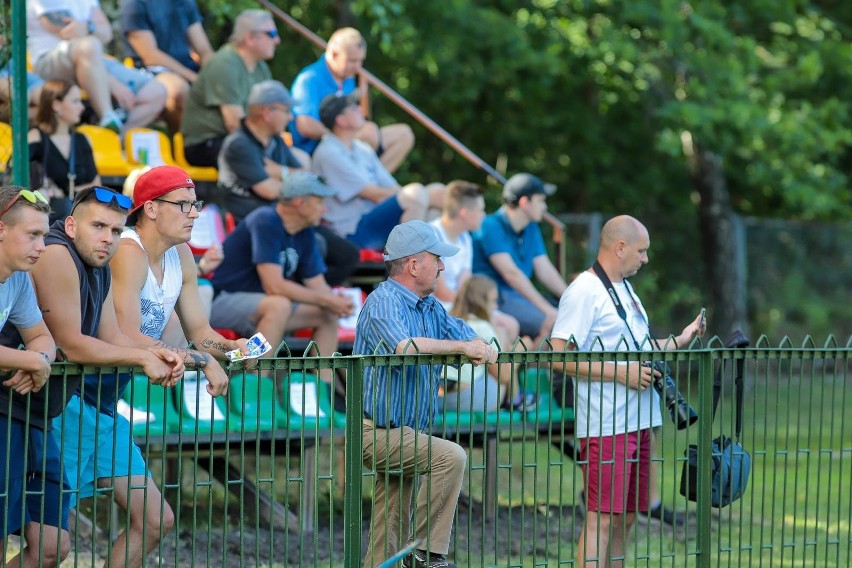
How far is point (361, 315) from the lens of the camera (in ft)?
20.3

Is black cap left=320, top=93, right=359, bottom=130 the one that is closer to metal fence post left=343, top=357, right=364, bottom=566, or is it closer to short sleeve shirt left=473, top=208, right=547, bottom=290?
short sleeve shirt left=473, top=208, right=547, bottom=290

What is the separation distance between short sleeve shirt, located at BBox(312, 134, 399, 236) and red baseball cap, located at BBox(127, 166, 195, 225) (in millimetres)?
5387

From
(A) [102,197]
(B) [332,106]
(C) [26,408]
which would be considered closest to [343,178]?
(B) [332,106]

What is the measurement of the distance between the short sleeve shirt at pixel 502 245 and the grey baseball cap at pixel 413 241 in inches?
184

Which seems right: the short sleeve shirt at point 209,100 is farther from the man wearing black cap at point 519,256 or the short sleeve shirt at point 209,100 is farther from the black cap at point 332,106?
the man wearing black cap at point 519,256

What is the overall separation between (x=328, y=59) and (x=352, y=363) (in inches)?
275

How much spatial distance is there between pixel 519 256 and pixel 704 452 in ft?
15.0

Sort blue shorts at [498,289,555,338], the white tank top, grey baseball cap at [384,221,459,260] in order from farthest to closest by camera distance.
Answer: blue shorts at [498,289,555,338]
grey baseball cap at [384,221,459,260]
the white tank top

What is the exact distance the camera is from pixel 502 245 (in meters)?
11.0

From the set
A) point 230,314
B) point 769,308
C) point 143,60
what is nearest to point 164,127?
point 143,60

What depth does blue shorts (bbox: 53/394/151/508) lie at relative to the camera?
5410 millimetres

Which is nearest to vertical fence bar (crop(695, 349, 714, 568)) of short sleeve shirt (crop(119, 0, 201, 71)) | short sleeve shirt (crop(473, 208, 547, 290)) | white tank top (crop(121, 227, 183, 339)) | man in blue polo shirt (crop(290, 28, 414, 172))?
white tank top (crop(121, 227, 183, 339))

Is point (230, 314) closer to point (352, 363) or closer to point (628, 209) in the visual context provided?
point (352, 363)

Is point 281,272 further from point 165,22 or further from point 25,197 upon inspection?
point 25,197
